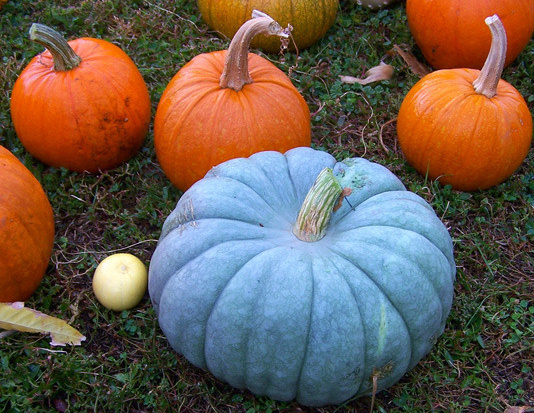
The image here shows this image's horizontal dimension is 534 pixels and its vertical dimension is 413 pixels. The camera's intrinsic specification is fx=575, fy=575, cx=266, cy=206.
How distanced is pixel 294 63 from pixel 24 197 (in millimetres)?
2459

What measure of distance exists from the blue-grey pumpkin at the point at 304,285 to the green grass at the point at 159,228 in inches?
11.6

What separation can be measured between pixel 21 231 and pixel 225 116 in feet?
3.94

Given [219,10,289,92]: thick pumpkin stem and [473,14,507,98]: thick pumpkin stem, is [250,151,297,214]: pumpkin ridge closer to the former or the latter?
[219,10,289,92]: thick pumpkin stem

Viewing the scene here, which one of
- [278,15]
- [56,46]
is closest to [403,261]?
[56,46]

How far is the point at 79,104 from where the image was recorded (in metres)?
3.31

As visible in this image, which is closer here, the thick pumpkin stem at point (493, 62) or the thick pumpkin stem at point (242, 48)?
the thick pumpkin stem at point (242, 48)

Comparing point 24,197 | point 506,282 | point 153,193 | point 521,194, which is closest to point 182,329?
point 24,197

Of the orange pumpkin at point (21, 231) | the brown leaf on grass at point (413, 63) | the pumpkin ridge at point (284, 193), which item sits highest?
the brown leaf on grass at point (413, 63)

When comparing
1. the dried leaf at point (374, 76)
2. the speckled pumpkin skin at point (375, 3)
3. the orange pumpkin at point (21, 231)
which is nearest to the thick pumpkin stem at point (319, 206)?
the orange pumpkin at point (21, 231)

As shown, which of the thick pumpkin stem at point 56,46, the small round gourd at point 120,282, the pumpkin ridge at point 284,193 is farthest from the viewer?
the thick pumpkin stem at point 56,46

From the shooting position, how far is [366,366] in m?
2.37

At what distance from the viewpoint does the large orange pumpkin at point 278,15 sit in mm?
4250

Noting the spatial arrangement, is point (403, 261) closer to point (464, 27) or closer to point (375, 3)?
point (464, 27)

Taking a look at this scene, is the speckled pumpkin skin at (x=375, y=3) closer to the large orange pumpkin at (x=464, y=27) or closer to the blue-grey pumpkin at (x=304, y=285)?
the large orange pumpkin at (x=464, y=27)
